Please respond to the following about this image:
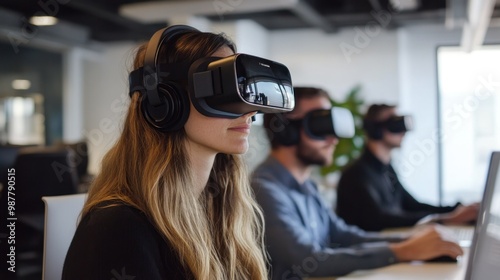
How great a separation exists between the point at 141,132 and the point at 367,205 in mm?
2285

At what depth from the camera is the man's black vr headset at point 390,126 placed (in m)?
3.64

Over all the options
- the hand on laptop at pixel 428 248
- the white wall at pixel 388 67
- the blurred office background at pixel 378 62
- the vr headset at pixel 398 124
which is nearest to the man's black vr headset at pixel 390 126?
the vr headset at pixel 398 124

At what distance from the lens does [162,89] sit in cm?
120

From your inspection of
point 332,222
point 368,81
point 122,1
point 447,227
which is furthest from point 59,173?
point 368,81

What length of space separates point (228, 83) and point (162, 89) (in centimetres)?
14

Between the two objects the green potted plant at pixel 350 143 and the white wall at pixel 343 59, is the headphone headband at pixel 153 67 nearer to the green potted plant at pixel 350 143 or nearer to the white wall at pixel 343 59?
the green potted plant at pixel 350 143

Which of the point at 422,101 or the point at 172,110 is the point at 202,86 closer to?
the point at 172,110

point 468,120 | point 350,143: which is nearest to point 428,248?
point 350,143

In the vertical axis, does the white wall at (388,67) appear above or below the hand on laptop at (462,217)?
above

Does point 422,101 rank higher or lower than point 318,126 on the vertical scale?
higher

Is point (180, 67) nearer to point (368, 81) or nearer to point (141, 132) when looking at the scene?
point (141, 132)

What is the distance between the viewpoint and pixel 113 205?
1.09 metres

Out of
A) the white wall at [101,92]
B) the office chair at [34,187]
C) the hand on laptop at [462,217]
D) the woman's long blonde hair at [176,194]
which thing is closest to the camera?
the woman's long blonde hair at [176,194]

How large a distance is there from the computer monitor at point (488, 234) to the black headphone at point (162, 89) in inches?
23.2
